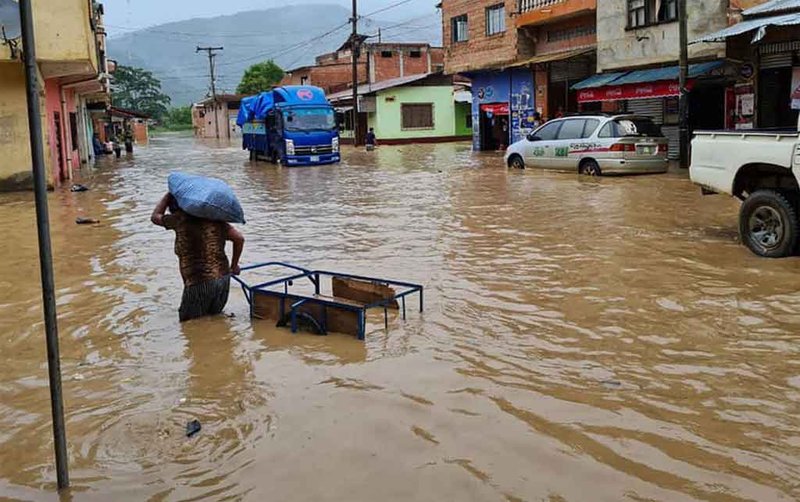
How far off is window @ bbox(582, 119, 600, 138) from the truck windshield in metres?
12.0

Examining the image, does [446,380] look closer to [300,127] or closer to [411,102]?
[300,127]

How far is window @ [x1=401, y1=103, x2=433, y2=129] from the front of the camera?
152ft

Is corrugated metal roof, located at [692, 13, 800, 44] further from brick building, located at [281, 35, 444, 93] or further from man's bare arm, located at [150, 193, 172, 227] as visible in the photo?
brick building, located at [281, 35, 444, 93]

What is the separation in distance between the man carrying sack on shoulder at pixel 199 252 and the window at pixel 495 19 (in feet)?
87.1

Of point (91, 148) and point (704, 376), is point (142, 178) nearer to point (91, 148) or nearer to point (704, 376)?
point (91, 148)

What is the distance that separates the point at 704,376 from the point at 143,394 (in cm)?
355

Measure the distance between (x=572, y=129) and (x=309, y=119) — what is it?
1161 cm

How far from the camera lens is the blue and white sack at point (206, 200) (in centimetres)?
657

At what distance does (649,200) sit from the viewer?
572 inches

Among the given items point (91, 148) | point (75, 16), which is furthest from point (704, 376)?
point (91, 148)

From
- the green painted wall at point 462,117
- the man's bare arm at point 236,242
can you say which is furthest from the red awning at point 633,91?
the green painted wall at point 462,117

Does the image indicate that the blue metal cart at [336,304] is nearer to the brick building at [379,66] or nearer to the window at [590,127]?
the window at [590,127]

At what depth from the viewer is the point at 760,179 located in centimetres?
935

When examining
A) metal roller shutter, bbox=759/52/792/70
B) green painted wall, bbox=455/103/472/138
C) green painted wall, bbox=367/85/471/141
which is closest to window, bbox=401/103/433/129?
green painted wall, bbox=367/85/471/141
